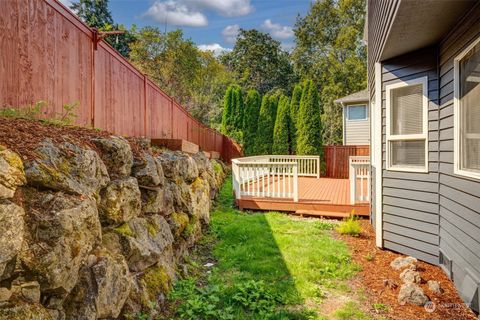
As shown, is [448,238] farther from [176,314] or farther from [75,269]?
[75,269]

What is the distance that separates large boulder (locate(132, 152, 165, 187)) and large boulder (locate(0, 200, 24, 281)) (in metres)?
1.61

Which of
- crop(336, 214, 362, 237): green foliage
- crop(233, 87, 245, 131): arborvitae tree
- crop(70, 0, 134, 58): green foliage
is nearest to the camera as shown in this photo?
crop(336, 214, 362, 237): green foliage

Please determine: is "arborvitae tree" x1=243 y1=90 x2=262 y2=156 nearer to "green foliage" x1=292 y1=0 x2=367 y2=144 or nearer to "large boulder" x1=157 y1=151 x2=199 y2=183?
"green foliage" x1=292 y1=0 x2=367 y2=144

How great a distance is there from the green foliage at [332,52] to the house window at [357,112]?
20.7 feet

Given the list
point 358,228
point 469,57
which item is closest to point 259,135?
point 358,228

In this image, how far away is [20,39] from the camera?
2158mm

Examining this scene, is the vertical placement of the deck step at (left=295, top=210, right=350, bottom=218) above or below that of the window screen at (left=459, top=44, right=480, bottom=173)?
below

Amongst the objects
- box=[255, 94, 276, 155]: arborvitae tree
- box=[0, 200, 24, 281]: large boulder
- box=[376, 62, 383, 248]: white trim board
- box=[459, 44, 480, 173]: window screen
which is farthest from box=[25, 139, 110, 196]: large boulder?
box=[255, 94, 276, 155]: arborvitae tree

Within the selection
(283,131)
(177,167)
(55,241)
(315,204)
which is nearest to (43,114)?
(55,241)

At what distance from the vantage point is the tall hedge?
15.7m

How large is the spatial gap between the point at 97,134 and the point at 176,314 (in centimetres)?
175

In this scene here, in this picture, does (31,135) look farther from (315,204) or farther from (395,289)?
(315,204)

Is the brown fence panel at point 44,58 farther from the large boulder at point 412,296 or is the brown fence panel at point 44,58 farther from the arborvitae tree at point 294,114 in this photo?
the arborvitae tree at point 294,114

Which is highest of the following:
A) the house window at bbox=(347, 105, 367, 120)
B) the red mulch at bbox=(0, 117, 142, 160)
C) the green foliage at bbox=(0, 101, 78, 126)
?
the house window at bbox=(347, 105, 367, 120)
